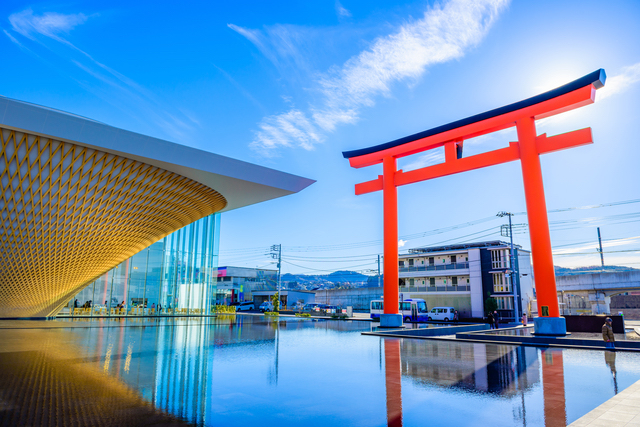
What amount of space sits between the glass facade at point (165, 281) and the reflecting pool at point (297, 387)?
96.5 feet

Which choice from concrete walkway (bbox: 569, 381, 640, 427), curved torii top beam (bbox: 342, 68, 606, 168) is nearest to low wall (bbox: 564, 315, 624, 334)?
curved torii top beam (bbox: 342, 68, 606, 168)

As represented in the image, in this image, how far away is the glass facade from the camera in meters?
40.0

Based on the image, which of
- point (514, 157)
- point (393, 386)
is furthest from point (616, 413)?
point (514, 157)

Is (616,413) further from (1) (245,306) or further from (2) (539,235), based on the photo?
(1) (245,306)

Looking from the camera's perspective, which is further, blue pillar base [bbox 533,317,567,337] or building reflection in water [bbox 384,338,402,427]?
blue pillar base [bbox 533,317,567,337]

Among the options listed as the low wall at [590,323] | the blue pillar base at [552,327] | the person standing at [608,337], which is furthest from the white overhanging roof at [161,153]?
the low wall at [590,323]

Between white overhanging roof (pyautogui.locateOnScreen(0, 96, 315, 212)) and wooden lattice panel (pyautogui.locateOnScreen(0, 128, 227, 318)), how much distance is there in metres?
0.84

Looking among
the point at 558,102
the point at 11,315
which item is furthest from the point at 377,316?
the point at 11,315

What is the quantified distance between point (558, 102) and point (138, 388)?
67.6ft

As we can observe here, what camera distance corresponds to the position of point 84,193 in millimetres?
17109

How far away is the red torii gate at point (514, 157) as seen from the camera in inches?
717

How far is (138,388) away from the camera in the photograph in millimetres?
7184

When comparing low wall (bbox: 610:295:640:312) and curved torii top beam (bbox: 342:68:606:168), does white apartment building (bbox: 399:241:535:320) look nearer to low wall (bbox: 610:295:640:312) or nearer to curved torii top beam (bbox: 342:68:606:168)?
low wall (bbox: 610:295:640:312)

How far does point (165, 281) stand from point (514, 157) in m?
35.5
